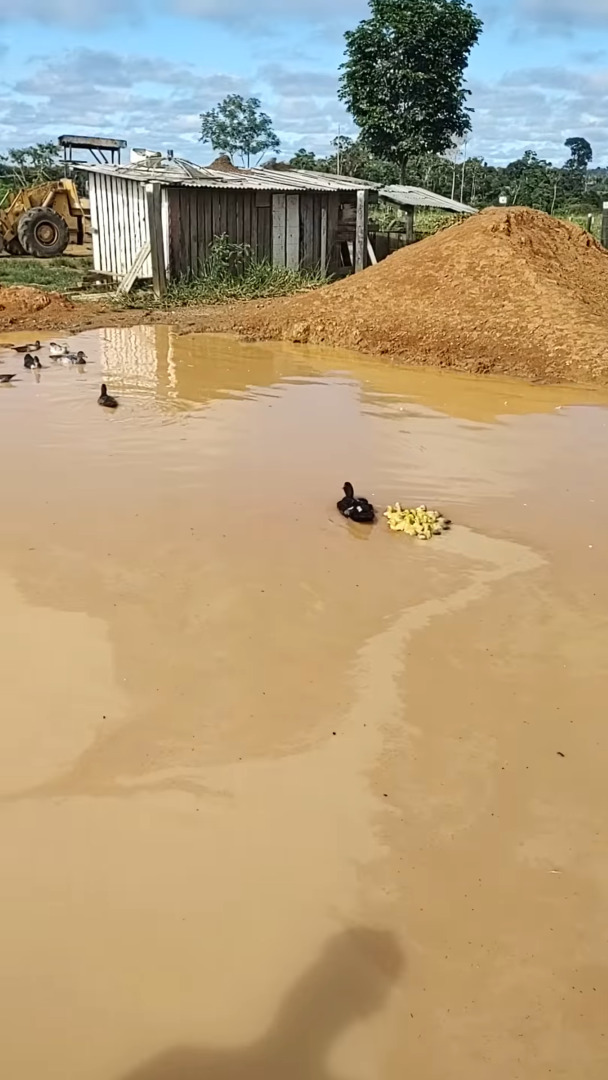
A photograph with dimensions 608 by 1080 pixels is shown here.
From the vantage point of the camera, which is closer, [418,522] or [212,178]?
[418,522]

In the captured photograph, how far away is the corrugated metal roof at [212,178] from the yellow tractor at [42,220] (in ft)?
9.19

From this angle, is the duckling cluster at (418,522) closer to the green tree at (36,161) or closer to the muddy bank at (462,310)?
the muddy bank at (462,310)

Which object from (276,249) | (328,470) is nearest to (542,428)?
(328,470)

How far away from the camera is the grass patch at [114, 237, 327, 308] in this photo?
1748 cm

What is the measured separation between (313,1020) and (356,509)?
442cm

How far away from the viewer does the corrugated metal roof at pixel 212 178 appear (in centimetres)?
1798

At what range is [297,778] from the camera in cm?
418

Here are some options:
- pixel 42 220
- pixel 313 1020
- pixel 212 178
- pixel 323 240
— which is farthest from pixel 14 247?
pixel 313 1020

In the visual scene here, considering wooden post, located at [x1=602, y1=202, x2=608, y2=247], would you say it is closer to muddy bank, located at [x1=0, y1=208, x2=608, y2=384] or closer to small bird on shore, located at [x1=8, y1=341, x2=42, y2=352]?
muddy bank, located at [x1=0, y1=208, x2=608, y2=384]

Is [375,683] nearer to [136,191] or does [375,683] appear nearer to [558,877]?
[558,877]

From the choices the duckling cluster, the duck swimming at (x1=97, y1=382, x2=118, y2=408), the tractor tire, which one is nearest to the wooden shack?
the tractor tire

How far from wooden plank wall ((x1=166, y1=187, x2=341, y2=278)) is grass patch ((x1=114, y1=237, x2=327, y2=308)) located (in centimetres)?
24

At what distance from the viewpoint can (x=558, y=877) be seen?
3.67 meters

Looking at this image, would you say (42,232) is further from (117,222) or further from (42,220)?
(117,222)
